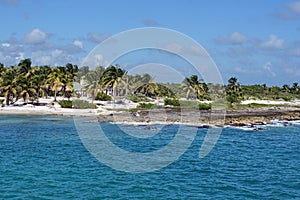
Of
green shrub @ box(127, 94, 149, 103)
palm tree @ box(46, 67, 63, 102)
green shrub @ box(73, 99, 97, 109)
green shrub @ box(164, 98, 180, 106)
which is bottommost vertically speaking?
green shrub @ box(73, 99, 97, 109)

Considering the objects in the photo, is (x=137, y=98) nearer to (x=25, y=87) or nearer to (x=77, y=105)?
(x=77, y=105)

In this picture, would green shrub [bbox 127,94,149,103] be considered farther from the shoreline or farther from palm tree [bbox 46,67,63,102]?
palm tree [bbox 46,67,63,102]

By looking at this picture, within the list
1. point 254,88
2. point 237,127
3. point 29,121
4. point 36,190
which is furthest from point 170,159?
point 254,88

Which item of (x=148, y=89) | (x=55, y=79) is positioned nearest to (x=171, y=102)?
(x=148, y=89)

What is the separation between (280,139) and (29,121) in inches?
1744

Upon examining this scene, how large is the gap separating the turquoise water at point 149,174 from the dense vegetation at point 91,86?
32.0 metres

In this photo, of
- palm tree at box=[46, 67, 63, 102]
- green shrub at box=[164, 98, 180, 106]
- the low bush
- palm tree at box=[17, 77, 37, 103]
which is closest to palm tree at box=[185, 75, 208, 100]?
green shrub at box=[164, 98, 180, 106]

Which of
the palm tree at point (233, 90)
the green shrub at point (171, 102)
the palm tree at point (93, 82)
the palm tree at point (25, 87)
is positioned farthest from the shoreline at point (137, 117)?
the palm tree at point (233, 90)

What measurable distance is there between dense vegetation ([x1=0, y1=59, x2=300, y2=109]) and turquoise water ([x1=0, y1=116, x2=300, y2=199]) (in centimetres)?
3199

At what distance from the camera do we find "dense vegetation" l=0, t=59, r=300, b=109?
86200 millimetres

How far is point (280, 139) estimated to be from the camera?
57062mm

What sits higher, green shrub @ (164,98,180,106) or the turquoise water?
green shrub @ (164,98,180,106)

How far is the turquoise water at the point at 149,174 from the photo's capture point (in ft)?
90.3

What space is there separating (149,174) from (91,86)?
72040 millimetres
